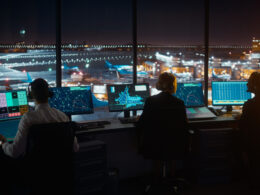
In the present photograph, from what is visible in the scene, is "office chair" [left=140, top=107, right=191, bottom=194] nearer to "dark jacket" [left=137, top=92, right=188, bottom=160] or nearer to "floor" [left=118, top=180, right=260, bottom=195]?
"dark jacket" [left=137, top=92, right=188, bottom=160]

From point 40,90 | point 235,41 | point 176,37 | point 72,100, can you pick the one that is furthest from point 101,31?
point 40,90

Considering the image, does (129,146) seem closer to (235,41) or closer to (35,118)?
(35,118)

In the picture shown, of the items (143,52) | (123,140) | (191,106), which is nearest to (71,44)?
(143,52)

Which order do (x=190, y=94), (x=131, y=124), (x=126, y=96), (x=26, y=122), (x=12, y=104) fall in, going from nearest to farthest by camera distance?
(x=26, y=122) → (x=12, y=104) → (x=131, y=124) → (x=126, y=96) → (x=190, y=94)

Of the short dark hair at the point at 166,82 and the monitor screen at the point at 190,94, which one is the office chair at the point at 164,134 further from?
the monitor screen at the point at 190,94

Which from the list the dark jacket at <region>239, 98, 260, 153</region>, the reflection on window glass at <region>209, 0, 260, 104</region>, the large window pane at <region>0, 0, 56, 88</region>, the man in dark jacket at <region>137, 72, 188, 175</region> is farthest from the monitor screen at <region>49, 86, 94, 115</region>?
the reflection on window glass at <region>209, 0, 260, 104</region>

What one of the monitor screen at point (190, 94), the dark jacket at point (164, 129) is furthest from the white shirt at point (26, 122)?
the monitor screen at point (190, 94)
